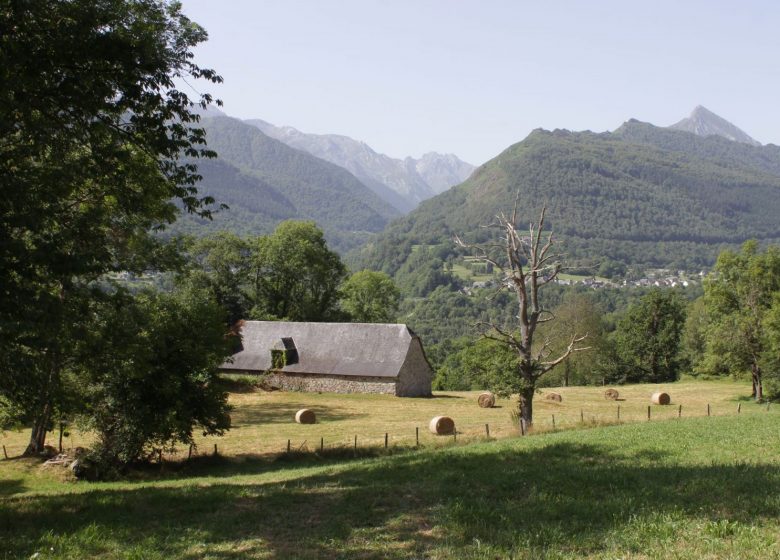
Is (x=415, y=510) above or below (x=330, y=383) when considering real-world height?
above

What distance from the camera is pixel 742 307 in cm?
4338

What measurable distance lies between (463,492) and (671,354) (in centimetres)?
6181

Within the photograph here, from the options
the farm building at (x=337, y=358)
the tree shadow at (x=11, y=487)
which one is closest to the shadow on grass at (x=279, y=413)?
the farm building at (x=337, y=358)

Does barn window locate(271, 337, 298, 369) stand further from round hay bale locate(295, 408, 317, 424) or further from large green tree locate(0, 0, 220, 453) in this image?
large green tree locate(0, 0, 220, 453)

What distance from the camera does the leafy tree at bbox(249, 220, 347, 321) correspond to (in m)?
62.0

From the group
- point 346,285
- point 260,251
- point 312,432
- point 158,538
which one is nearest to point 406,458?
point 158,538

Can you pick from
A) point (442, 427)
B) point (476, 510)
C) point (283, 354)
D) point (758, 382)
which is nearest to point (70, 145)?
point (476, 510)

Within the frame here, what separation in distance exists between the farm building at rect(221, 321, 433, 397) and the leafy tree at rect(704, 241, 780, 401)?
2157cm

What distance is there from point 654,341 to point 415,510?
61.8 m

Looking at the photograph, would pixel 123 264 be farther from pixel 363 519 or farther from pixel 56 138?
pixel 363 519

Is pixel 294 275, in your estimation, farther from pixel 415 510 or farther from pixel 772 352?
pixel 415 510

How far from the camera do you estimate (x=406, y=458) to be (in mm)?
17016

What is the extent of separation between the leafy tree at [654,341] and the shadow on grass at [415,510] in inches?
2211

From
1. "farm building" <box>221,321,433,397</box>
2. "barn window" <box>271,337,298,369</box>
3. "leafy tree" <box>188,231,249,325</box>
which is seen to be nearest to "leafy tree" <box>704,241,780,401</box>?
"farm building" <box>221,321,433,397</box>
